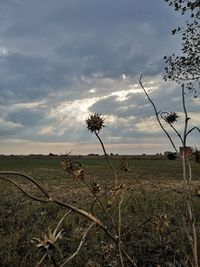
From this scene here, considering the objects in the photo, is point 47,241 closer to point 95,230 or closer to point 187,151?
point 187,151

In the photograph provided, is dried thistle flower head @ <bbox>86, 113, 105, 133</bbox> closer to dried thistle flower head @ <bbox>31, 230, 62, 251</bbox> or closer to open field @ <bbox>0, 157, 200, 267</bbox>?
dried thistle flower head @ <bbox>31, 230, 62, 251</bbox>

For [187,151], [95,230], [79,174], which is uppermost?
[187,151]

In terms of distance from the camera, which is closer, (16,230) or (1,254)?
(1,254)

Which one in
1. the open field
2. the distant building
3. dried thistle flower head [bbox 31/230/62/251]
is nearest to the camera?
dried thistle flower head [bbox 31/230/62/251]

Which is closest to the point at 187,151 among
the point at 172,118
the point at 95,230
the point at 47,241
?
the point at 172,118

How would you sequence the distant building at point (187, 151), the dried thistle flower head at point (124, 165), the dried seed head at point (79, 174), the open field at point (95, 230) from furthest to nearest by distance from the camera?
the open field at point (95, 230)
the dried thistle flower head at point (124, 165)
the distant building at point (187, 151)
the dried seed head at point (79, 174)

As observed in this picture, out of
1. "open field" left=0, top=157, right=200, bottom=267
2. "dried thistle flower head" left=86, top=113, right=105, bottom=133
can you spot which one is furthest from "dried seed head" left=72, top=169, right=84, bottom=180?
"open field" left=0, top=157, right=200, bottom=267

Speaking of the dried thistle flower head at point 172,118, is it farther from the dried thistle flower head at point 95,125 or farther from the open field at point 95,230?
the open field at point 95,230

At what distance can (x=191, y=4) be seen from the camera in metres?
24.0

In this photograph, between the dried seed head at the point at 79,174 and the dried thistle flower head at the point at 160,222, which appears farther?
the dried thistle flower head at the point at 160,222

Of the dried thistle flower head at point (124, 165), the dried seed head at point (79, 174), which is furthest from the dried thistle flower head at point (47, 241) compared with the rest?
the dried thistle flower head at point (124, 165)

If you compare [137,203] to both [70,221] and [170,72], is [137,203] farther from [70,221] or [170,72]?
[170,72]

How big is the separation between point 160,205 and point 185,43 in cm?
1567

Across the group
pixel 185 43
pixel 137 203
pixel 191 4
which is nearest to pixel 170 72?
pixel 185 43
